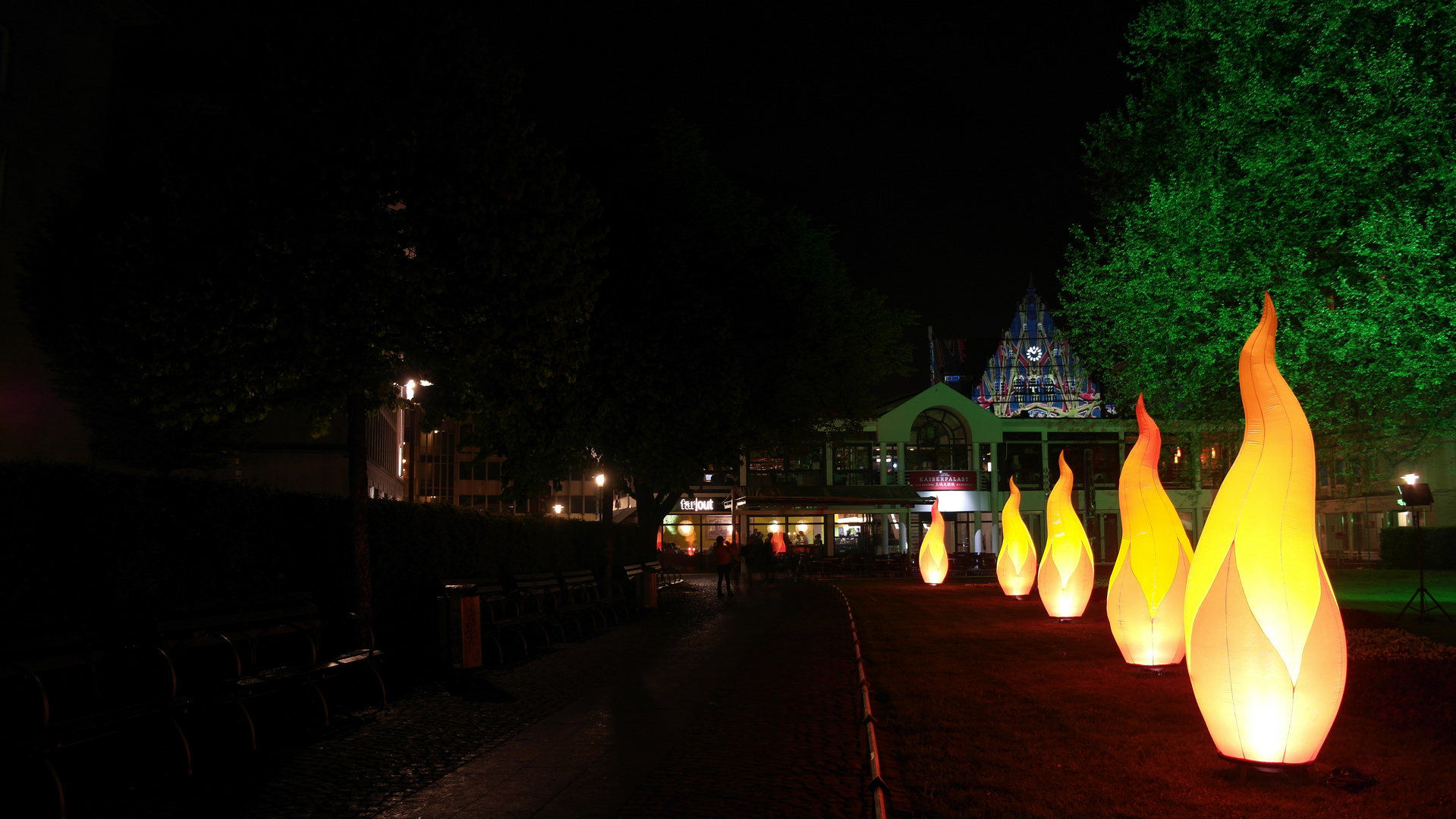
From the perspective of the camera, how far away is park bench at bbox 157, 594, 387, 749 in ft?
24.1

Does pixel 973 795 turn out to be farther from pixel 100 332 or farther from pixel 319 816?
pixel 100 332

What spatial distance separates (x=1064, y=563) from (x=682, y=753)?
439 inches

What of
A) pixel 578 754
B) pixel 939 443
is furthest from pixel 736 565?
pixel 939 443

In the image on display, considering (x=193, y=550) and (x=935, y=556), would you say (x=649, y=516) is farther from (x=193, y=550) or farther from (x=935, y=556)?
(x=193, y=550)

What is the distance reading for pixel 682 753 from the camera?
7.28m

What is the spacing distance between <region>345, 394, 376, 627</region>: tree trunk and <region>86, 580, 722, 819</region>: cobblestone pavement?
130 centimetres

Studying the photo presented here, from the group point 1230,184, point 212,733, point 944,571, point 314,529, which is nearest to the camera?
point 212,733

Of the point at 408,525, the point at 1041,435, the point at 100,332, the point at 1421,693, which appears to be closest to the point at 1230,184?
the point at 1421,693

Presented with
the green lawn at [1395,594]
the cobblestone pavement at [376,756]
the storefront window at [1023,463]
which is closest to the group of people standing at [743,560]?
the green lawn at [1395,594]

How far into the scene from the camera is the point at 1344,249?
15602 mm

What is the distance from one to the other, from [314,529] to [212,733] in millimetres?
4528

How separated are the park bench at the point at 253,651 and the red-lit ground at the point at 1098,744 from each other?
168 inches

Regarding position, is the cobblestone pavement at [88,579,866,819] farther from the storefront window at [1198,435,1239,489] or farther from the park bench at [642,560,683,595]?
the storefront window at [1198,435,1239,489]

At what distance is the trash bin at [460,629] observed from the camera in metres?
11.4
